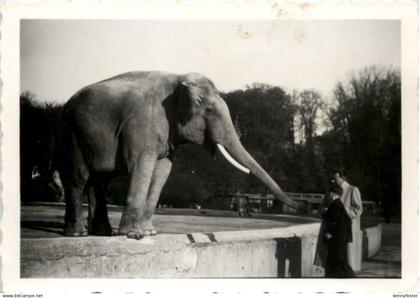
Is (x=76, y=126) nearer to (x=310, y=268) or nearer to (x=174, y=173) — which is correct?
(x=174, y=173)

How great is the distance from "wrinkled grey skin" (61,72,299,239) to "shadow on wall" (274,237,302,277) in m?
0.41

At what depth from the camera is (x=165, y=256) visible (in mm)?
6602

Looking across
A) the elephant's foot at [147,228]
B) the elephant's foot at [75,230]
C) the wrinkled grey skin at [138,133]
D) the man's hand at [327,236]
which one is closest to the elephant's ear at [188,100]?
the wrinkled grey skin at [138,133]

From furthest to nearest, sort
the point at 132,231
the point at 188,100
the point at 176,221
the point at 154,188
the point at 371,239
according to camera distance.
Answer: the point at 176,221
the point at 371,239
the point at 154,188
the point at 188,100
the point at 132,231

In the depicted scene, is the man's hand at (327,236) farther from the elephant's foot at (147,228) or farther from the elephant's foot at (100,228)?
the elephant's foot at (100,228)

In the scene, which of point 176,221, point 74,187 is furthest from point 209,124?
point 176,221

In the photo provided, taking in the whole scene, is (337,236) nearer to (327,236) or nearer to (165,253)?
(327,236)

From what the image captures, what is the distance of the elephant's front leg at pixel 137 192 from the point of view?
6.78 meters

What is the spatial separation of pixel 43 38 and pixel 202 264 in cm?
292

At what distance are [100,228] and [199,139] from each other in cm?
142

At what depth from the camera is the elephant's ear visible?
688 cm

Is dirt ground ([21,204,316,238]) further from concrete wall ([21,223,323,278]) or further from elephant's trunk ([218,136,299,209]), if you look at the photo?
elephant's trunk ([218,136,299,209])

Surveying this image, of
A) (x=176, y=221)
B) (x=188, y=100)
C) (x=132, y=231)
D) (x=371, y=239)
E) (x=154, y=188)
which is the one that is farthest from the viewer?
(x=176, y=221)

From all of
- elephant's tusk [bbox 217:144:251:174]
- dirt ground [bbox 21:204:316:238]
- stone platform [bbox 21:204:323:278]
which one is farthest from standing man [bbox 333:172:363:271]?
elephant's tusk [bbox 217:144:251:174]
